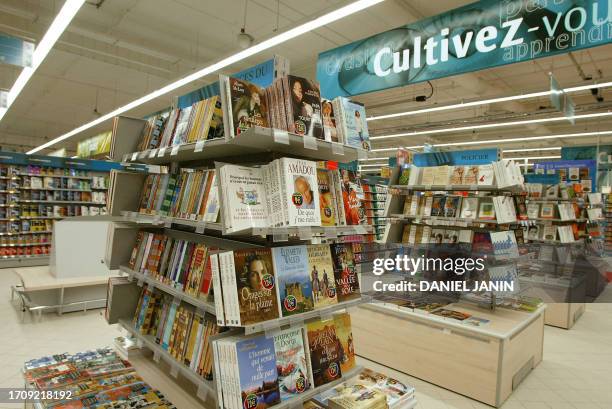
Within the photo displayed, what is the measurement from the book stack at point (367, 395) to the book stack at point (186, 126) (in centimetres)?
152

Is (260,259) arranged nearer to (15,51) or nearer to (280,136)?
(280,136)

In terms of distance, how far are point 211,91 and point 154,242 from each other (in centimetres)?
140

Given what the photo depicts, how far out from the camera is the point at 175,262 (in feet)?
7.43

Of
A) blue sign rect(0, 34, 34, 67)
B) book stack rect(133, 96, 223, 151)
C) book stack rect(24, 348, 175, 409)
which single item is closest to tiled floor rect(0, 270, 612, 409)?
book stack rect(24, 348, 175, 409)

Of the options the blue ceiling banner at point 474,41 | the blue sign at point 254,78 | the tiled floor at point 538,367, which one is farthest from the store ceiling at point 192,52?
the tiled floor at point 538,367

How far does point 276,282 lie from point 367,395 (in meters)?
0.83

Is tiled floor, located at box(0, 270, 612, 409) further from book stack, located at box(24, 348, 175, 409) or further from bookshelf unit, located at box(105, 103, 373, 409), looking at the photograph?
bookshelf unit, located at box(105, 103, 373, 409)

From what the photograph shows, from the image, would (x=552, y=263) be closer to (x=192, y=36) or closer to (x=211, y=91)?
(x=211, y=91)

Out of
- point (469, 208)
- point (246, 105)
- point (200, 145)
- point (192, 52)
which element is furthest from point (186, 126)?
point (192, 52)

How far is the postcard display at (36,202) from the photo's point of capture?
359 inches

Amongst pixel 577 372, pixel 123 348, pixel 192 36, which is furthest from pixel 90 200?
pixel 577 372

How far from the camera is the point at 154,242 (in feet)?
8.57

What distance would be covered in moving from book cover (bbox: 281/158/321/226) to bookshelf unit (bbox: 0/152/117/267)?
409 inches

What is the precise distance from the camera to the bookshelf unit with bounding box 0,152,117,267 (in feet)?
29.9
